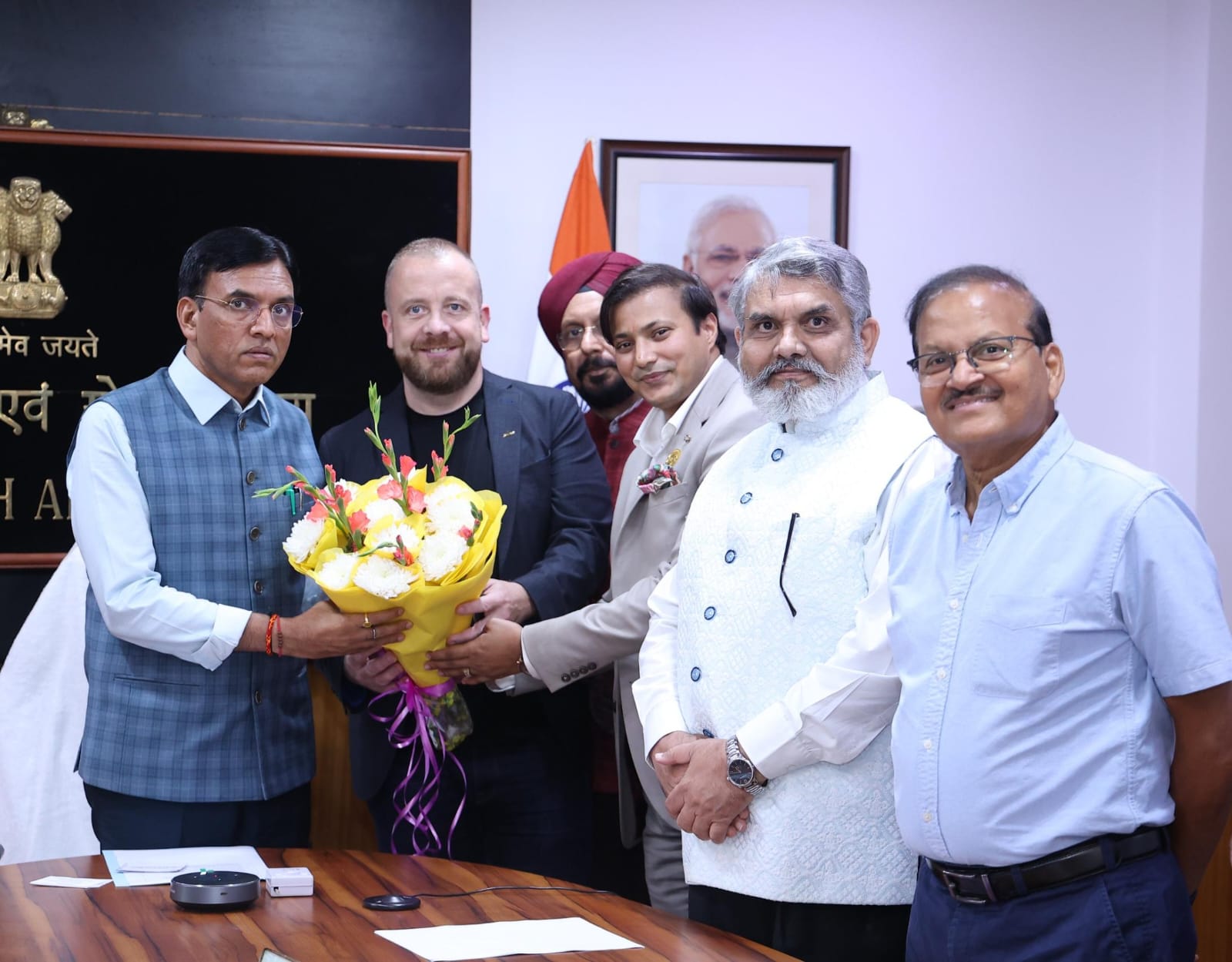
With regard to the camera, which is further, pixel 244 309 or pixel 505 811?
pixel 505 811

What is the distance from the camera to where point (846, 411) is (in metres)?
2.42

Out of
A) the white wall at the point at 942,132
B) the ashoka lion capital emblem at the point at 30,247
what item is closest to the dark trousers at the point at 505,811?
the white wall at the point at 942,132

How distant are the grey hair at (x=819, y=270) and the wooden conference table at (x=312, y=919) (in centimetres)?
111

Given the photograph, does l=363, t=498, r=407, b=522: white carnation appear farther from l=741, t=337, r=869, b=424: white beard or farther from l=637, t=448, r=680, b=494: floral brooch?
l=741, t=337, r=869, b=424: white beard

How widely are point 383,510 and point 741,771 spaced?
88 cm

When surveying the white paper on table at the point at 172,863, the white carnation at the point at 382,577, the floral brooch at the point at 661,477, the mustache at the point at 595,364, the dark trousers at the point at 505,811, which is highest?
the mustache at the point at 595,364

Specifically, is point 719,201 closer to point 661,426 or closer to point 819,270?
point 661,426

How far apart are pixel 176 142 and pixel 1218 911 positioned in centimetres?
362

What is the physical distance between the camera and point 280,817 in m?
2.85

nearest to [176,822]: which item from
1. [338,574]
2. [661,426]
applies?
[338,574]

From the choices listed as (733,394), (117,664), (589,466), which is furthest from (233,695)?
(733,394)

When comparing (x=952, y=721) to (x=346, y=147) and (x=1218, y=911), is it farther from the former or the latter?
(x=346, y=147)

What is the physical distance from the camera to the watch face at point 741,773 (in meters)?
2.21

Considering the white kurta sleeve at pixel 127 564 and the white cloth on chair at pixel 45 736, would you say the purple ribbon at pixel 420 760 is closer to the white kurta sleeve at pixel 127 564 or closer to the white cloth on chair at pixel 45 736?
the white kurta sleeve at pixel 127 564
